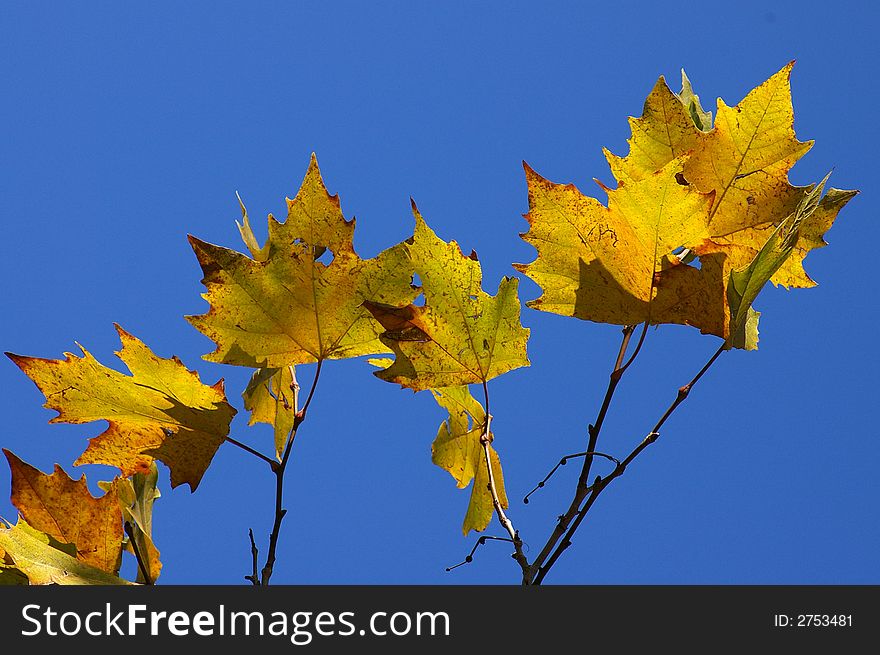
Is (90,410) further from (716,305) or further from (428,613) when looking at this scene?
(716,305)

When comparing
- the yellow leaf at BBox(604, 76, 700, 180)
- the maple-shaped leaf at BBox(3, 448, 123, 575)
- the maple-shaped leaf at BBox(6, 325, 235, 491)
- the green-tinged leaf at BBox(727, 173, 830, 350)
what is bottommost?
the maple-shaped leaf at BBox(3, 448, 123, 575)

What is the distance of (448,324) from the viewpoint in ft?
2.01

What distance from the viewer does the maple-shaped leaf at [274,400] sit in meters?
0.75

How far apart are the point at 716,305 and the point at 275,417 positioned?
35 centimetres

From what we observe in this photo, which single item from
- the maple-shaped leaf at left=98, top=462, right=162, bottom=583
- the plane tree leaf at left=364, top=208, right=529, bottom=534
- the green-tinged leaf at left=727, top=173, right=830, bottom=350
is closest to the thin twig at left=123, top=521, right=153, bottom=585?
the maple-shaped leaf at left=98, top=462, right=162, bottom=583

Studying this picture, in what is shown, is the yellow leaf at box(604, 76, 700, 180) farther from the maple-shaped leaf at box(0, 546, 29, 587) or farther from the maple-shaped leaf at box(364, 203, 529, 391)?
the maple-shaped leaf at box(0, 546, 29, 587)

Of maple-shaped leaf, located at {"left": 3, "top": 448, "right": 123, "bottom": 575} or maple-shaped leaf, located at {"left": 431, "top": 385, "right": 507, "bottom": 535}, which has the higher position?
maple-shaped leaf, located at {"left": 431, "top": 385, "right": 507, "bottom": 535}

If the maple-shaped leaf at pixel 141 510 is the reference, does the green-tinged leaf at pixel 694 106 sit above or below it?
above

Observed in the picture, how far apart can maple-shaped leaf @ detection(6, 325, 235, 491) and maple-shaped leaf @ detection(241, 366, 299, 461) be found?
94 millimetres

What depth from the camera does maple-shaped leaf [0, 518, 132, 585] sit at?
0.63 meters

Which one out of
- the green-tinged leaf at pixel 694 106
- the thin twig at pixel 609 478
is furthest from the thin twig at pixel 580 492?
the green-tinged leaf at pixel 694 106

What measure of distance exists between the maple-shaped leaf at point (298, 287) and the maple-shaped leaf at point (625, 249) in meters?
0.10

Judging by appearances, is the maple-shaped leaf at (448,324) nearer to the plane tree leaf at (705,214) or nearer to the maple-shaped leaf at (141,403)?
the plane tree leaf at (705,214)

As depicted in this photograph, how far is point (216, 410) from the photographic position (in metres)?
0.64
